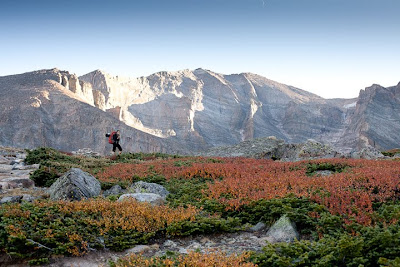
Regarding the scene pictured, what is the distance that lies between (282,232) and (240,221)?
124cm

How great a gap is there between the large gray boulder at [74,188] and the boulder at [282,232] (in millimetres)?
5904

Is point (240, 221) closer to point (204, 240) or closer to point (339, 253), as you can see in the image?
point (204, 240)

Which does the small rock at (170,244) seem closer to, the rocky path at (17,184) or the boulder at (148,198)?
the boulder at (148,198)

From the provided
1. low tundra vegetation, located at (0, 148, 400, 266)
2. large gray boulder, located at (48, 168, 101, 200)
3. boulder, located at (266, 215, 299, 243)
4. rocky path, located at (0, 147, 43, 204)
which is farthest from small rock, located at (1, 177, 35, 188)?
boulder, located at (266, 215, 299, 243)

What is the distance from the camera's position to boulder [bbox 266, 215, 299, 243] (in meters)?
8.05

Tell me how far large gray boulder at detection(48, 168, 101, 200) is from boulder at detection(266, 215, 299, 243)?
5.90 meters

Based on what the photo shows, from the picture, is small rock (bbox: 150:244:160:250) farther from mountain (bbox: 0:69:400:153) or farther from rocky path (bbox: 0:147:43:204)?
mountain (bbox: 0:69:400:153)

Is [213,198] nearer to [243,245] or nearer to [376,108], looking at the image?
[243,245]

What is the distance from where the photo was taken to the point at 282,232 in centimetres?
825

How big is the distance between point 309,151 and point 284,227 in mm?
23326

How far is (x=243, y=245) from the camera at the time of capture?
7820 millimetres

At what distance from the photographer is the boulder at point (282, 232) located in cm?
805

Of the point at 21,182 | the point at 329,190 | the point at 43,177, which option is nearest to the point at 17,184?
the point at 21,182

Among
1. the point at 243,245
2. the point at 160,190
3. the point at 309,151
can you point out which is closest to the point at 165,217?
the point at 243,245
